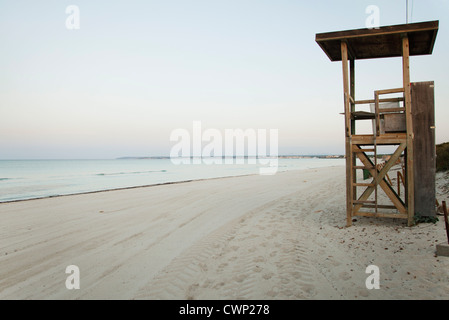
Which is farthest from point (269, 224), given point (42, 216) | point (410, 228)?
point (42, 216)

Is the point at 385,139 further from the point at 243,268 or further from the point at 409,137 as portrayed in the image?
the point at 243,268

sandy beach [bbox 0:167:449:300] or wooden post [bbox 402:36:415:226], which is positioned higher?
wooden post [bbox 402:36:415:226]

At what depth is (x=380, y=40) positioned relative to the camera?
7285 mm

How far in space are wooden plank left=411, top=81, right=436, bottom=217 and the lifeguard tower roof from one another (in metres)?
1.17

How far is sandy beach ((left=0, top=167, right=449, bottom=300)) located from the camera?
4.02 meters

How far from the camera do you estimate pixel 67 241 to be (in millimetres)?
6457

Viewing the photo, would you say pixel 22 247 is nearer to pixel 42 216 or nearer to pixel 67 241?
pixel 67 241

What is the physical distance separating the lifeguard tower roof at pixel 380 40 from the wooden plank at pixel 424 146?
1.17m

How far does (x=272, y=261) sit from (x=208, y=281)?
1.27 metres

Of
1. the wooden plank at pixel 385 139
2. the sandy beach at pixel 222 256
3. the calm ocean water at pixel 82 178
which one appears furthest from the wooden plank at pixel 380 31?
the calm ocean water at pixel 82 178

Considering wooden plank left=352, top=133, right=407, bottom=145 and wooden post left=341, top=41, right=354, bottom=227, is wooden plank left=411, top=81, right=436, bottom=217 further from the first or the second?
wooden post left=341, top=41, right=354, bottom=227

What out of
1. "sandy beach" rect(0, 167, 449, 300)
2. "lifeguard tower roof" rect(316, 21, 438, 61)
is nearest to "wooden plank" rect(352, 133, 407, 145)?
"sandy beach" rect(0, 167, 449, 300)
